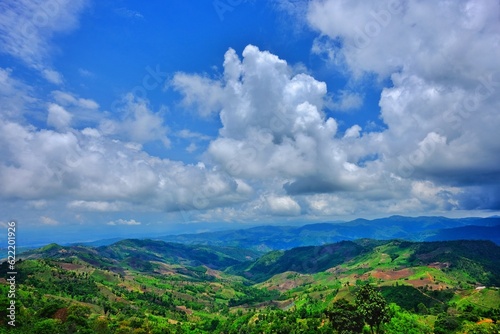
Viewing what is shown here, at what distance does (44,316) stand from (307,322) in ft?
404

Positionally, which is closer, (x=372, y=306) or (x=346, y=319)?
(x=372, y=306)

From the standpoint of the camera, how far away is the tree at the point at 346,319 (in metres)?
116

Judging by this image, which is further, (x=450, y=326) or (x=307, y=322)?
(x=307, y=322)

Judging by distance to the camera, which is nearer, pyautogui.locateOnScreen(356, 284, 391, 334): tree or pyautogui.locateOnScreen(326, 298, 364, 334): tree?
pyautogui.locateOnScreen(356, 284, 391, 334): tree

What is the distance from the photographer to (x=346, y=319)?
118688mm

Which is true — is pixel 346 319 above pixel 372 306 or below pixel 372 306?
below

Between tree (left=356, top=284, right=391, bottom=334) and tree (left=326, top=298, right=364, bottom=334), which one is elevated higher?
tree (left=356, top=284, right=391, bottom=334)

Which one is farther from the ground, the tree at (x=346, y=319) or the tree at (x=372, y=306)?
the tree at (x=372, y=306)

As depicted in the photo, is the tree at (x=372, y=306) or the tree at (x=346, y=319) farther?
the tree at (x=346, y=319)

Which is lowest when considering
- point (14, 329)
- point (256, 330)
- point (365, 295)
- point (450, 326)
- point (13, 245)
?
point (256, 330)

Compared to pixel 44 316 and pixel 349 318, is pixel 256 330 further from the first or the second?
pixel 44 316

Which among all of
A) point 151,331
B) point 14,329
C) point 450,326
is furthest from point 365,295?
point 14,329

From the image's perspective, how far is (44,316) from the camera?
160 m

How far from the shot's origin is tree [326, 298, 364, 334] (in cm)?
11644
